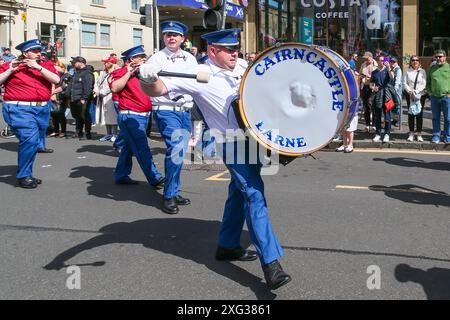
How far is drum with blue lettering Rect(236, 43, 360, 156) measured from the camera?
3652 mm

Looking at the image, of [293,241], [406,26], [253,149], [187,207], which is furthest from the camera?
[406,26]

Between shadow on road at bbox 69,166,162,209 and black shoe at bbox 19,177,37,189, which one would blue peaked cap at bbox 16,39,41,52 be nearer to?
black shoe at bbox 19,177,37,189

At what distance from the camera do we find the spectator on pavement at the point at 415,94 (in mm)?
11125

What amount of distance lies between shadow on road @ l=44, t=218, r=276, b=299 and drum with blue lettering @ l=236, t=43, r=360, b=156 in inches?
41.0

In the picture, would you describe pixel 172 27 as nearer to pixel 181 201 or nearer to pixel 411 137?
pixel 181 201

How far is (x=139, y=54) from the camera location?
6820 mm

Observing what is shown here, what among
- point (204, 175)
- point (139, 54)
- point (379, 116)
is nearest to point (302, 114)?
point (139, 54)

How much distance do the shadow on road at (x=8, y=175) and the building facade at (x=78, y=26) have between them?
79.9 ft

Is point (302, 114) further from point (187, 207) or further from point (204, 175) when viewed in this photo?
point (204, 175)

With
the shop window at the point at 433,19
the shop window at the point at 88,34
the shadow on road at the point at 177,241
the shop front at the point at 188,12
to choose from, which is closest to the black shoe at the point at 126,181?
the shadow on road at the point at 177,241

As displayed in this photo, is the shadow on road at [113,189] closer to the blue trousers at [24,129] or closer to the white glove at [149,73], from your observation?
the blue trousers at [24,129]

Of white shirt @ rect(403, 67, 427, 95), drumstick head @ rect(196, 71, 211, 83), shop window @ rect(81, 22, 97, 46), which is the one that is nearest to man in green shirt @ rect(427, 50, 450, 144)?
white shirt @ rect(403, 67, 427, 95)

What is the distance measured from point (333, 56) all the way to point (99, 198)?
13.0ft
